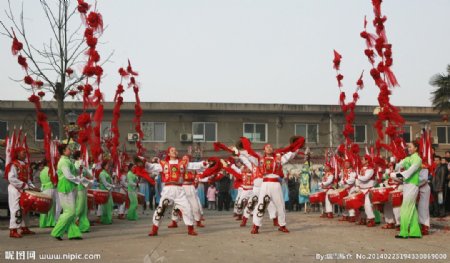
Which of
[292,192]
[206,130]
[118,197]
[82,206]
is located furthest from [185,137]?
[82,206]

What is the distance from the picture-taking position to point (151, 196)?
27.5m

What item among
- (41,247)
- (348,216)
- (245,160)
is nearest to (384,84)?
(245,160)

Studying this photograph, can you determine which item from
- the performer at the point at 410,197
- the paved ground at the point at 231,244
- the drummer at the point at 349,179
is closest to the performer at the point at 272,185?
the paved ground at the point at 231,244

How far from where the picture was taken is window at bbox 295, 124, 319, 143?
36.3 m

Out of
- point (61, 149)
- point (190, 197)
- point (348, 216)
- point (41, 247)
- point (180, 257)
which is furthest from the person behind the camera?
point (348, 216)

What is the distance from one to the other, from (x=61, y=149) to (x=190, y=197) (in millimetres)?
3961

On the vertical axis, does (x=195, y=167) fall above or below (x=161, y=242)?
above

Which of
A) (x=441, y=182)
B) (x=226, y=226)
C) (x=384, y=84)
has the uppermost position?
(x=384, y=84)

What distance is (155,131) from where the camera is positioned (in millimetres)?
36031

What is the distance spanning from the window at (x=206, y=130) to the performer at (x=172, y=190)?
2231 centimetres

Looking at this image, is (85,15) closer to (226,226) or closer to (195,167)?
(195,167)

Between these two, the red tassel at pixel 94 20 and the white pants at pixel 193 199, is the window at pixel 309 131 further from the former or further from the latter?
the red tassel at pixel 94 20

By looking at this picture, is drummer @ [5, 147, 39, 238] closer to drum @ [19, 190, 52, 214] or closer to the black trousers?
drum @ [19, 190, 52, 214]

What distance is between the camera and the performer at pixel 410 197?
12.2 m
